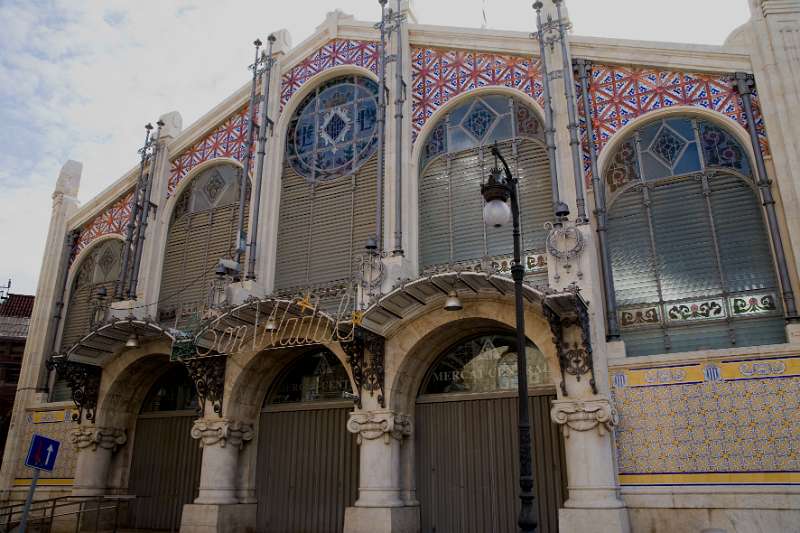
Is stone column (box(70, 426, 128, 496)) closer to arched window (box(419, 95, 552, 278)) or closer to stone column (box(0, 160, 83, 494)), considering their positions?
stone column (box(0, 160, 83, 494))

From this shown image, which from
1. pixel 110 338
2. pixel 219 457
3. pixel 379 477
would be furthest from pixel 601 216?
pixel 110 338

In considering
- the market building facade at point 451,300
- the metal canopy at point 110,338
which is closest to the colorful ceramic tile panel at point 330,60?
the market building facade at point 451,300

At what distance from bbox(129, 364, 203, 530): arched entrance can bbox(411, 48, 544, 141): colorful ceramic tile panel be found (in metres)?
9.35

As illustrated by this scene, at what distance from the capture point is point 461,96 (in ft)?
54.1

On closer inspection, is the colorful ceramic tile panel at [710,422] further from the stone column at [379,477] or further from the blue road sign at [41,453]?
the blue road sign at [41,453]

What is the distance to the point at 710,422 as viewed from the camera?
11828 mm

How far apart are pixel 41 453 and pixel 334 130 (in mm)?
10780

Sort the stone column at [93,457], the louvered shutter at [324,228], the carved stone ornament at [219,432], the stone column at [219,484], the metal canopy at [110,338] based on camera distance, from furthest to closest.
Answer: the stone column at [93,457] → the louvered shutter at [324,228] → the metal canopy at [110,338] → the carved stone ornament at [219,432] → the stone column at [219,484]

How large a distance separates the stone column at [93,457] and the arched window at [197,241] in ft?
10.9

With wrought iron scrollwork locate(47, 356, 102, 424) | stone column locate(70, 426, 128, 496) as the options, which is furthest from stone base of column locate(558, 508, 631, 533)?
wrought iron scrollwork locate(47, 356, 102, 424)

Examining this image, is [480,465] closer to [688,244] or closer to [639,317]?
[639,317]

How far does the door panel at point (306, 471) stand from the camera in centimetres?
1520

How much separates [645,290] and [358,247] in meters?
6.57

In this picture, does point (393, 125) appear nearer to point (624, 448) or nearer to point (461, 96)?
point (461, 96)
